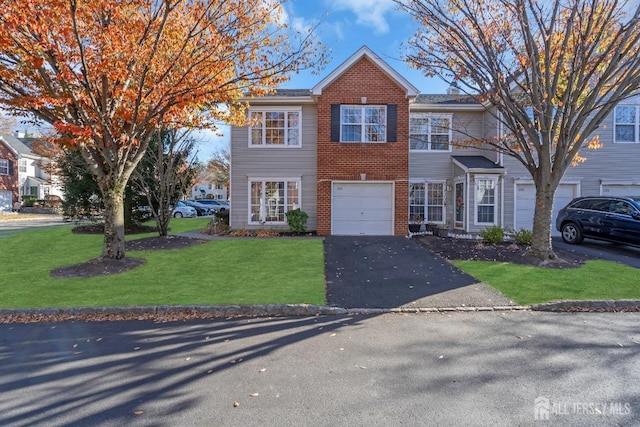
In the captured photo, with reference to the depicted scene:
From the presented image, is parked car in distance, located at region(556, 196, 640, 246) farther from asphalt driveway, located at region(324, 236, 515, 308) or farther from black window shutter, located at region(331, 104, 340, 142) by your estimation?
black window shutter, located at region(331, 104, 340, 142)

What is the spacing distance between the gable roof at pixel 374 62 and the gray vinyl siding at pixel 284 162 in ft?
4.36

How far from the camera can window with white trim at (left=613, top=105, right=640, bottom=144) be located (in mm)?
15453

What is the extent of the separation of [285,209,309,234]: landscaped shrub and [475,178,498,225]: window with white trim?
24.4 ft

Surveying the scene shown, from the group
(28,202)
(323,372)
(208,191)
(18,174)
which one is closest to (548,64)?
(323,372)

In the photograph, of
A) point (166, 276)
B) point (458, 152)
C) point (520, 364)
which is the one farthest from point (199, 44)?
point (458, 152)

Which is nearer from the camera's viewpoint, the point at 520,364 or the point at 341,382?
the point at 341,382

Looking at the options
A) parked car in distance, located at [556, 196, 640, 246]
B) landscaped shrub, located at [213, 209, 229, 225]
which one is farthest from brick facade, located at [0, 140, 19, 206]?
parked car in distance, located at [556, 196, 640, 246]

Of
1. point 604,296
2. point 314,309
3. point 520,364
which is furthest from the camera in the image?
point 604,296

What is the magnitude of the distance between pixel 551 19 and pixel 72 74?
38.3 ft

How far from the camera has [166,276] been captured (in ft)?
28.0

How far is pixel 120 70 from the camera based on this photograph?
8609 millimetres

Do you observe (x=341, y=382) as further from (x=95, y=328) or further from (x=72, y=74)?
(x=72, y=74)

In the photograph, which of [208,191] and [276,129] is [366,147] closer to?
[276,129]

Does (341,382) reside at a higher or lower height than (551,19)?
lower
